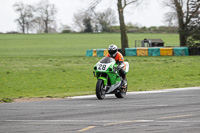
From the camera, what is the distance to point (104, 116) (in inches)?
385

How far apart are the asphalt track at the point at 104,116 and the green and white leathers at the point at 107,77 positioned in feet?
1.77

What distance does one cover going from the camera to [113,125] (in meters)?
8.46

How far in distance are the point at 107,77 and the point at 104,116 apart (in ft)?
12.8

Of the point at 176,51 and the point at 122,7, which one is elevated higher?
the point at 122,7

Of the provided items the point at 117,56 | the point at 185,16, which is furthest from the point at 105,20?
the point at 117,56

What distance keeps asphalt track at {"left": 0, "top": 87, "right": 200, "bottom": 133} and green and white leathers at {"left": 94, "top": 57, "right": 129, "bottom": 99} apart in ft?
1.77

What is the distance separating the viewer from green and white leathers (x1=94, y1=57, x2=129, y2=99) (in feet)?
43.9

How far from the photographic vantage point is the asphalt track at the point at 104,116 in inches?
320

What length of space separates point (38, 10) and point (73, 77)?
4319 inches

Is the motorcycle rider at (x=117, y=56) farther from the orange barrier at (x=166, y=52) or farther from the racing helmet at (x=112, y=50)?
the orange barrier at (x=166, y=52)

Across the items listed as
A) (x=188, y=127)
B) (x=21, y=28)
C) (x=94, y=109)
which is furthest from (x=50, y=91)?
(x=21, y=28)

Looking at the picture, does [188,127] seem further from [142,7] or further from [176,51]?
[142,7]

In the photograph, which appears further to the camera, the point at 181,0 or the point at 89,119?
the point at 181,0

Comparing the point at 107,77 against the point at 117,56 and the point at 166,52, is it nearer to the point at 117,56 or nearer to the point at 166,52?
the point at 117,56
